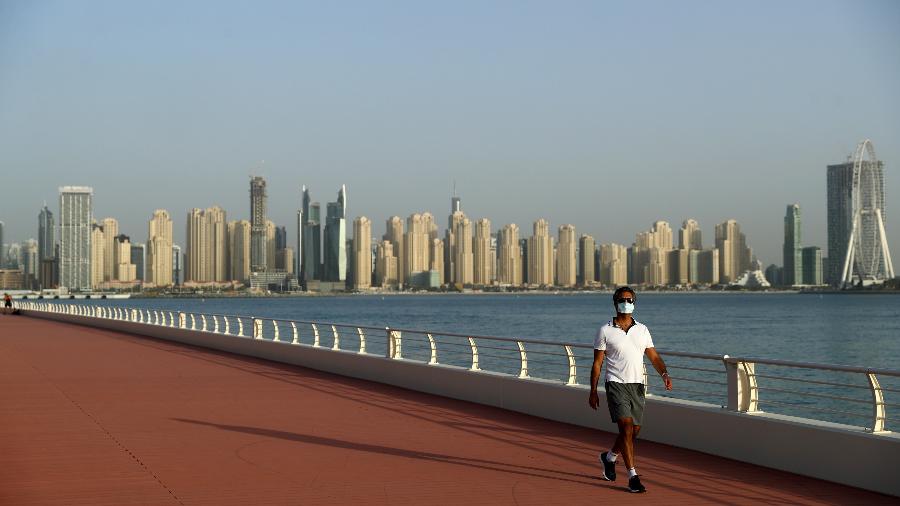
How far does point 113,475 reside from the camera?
11047 mm

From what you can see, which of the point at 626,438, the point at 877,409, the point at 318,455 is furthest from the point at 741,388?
the point at 318,455

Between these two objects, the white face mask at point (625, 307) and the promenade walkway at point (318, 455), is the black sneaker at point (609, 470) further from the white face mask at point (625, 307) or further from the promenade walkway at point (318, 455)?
the white face mask at point (625, 307)

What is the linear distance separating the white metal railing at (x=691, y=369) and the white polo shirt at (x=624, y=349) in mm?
1578

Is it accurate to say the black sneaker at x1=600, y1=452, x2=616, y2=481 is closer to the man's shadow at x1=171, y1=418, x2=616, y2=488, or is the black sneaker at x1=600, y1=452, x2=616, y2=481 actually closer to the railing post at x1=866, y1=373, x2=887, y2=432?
the man's shadow at x1=171, y1=418, x2=616, y2=488

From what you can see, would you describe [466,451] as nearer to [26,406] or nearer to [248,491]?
[248,491]

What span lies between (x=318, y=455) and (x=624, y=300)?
4.14 meters

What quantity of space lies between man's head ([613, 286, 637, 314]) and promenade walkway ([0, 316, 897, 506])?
1578mm

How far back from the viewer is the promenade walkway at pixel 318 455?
10.0m

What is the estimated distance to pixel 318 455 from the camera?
12.6 meters

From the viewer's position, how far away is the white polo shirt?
1028cm

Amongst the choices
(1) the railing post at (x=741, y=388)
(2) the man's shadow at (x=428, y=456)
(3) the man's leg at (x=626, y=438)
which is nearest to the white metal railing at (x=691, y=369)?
(1) the railing post at (x=741, y=388)

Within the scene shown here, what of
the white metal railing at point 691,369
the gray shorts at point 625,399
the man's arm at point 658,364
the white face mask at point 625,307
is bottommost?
the white metal railing at point 691,369

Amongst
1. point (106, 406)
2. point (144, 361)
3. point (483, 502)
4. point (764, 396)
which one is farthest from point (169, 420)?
point (764, 396)

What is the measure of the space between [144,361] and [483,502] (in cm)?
2229
